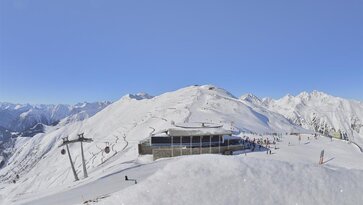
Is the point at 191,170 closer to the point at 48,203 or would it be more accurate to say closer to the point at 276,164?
the point at 276,164

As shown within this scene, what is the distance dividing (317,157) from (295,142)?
18057mm

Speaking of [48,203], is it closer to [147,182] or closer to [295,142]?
[147,182]

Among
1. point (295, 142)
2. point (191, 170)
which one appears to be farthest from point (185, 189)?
→ point (295, 142)

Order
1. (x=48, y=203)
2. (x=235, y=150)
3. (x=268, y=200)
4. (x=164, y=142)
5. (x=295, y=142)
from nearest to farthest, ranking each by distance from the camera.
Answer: (x=268, y=200), (x=48, y=203), (x=164, y=142), (x=235, y=150), (x=295, y=142)

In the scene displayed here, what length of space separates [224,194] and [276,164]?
565cm

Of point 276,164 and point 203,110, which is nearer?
point 276,164

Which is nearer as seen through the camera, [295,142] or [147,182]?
[147,182]

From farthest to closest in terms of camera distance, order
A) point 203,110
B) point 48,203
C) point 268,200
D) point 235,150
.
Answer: point 203,110, point 235,150, point 48,203, point 268,200

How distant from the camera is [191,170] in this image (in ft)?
76.3

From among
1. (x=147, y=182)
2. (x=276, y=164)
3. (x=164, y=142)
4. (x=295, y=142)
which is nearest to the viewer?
(x=147, y=182)

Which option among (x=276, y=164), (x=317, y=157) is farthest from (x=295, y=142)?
(x=276, y=164)

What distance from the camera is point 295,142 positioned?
259ft

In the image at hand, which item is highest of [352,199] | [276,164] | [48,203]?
[276,164]

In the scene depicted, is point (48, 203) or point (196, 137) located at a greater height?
point (196, 137)
